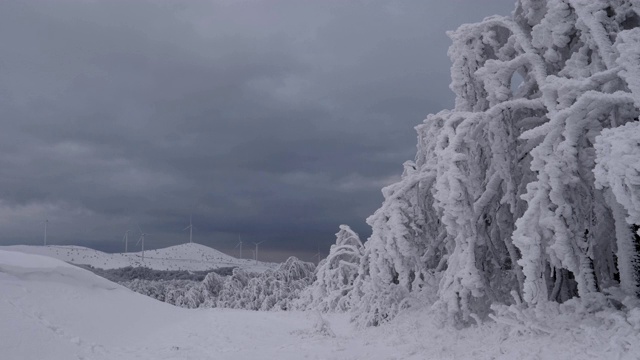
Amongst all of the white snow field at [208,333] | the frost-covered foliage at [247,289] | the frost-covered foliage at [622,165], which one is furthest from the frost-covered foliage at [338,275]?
the frost-covered foliage at [622,165]

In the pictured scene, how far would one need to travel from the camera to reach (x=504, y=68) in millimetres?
8695

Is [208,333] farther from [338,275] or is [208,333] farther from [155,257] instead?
[155,257]

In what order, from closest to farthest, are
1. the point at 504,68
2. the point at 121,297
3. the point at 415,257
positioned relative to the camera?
1. the point at 504,68
2. the point at 415,257
3. the point at 121,297

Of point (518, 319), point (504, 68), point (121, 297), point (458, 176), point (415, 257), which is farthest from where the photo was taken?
point (121, 297)

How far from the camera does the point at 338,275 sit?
1880cm

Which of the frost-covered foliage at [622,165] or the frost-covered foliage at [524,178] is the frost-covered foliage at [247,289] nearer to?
the frost-covered foliage at [524,178]

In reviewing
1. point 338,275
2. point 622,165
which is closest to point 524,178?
point 622,165

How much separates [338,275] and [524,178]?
11.3 m

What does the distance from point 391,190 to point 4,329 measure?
819cm

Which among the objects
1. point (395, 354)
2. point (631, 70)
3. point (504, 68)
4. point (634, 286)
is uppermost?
point (504, 68)

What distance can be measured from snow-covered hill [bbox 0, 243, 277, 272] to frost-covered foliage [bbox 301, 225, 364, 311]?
957 inches

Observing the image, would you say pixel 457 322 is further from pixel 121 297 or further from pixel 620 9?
pixel 121 297

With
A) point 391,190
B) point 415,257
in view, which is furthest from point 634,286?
point 391,190

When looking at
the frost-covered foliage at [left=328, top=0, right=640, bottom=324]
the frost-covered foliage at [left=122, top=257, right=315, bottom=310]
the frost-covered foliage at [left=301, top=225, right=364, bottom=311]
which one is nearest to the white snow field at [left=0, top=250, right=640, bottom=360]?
the frost-covered foliage at [left=328, top=0, right=640, bottom=324]
